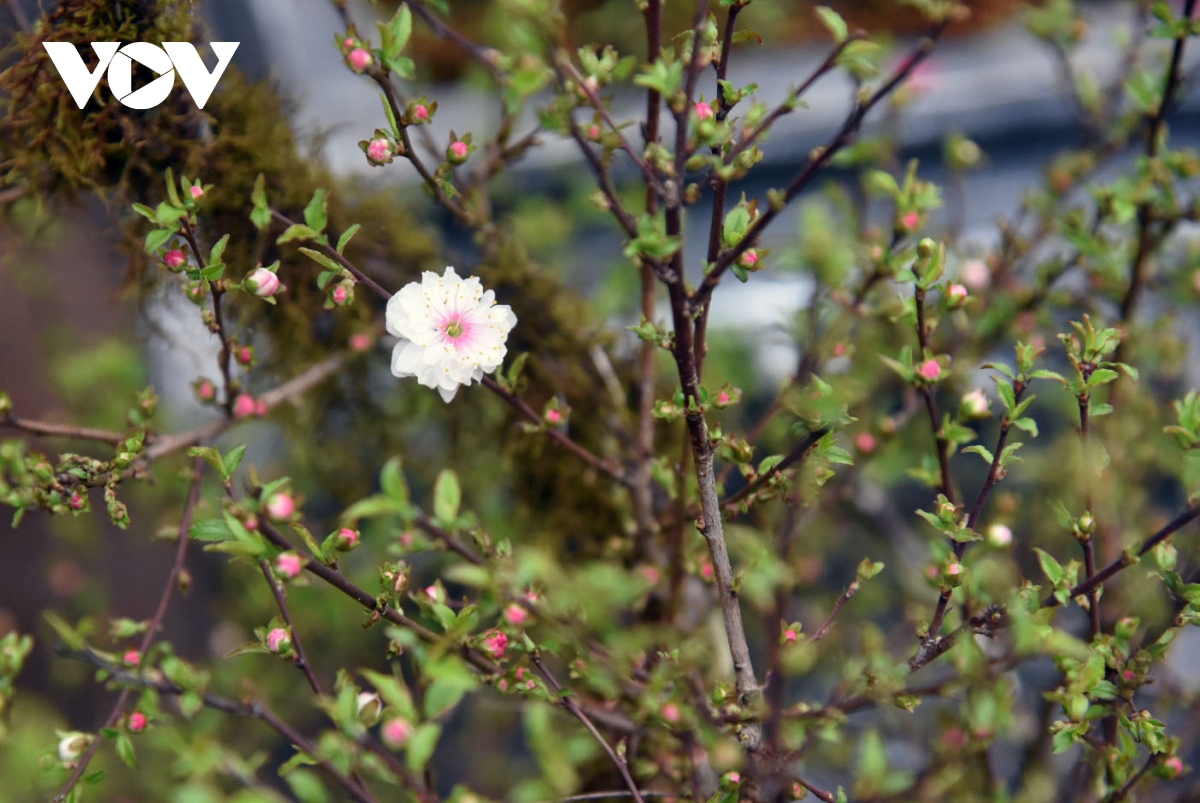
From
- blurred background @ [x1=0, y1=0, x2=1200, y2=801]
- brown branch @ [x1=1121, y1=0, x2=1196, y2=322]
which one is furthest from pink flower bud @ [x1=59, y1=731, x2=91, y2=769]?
brown branch @ [x1=1121, y1=0, x2=1196, y2=322]

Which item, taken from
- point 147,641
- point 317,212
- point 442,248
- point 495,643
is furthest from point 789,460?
point 442,248

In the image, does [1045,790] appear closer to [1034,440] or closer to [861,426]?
[861,426]

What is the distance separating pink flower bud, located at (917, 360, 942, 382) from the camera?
1.73 feet

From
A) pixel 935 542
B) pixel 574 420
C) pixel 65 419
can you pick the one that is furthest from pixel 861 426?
pixel 65 419

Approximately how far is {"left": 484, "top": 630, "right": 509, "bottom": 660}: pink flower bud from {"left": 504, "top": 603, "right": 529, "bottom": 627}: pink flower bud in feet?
0.10

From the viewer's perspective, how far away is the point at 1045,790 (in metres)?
0.56

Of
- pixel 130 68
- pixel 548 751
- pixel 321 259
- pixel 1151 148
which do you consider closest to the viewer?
pixel 548 751

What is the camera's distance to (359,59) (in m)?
0.48

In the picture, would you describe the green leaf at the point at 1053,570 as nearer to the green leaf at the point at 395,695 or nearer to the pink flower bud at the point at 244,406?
the green leaf at the point at 395,695

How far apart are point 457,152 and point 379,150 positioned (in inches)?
1.9

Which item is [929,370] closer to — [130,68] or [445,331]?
[445,331]

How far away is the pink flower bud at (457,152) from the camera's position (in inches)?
20.5

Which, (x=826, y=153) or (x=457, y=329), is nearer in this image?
(x=826, y=153)

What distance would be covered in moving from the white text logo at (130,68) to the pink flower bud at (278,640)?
1.24ft
